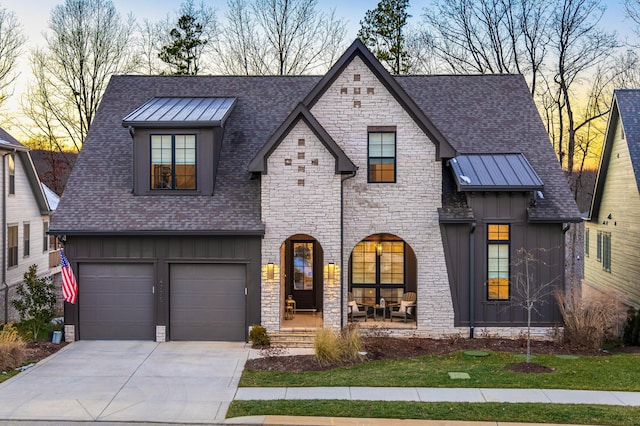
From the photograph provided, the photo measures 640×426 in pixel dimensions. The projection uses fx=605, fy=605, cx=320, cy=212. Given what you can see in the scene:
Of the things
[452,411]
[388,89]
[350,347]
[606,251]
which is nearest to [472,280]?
[350,347]

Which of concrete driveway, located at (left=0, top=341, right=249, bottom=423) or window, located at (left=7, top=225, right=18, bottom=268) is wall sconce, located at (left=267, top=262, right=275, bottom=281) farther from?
window, located at (left=7, top=225, right=18, bottom=268)

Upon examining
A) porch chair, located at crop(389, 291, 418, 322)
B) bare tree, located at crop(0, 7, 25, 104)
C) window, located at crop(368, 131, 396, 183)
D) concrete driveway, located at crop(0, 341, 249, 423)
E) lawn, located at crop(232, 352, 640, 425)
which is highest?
bare tree, located at crop(0, 7, 25, 104)

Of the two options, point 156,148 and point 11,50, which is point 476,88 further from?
point 11,50

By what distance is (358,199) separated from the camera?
59.3ft

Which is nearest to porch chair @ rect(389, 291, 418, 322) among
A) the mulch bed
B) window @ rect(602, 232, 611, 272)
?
the mulch bed

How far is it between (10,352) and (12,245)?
10501 mm

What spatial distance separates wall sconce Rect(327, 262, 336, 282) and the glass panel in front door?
316 centimetres

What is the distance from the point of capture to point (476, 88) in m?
22.2

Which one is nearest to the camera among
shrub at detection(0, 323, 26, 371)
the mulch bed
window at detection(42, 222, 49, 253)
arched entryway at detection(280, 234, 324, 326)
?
shrub at detection(0, 323, 26, 371)

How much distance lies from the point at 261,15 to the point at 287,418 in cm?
3029

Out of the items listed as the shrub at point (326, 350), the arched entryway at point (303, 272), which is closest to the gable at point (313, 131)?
the arched entryway at point (303, 272)

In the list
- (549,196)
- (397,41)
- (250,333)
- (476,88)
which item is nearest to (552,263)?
(549,196)

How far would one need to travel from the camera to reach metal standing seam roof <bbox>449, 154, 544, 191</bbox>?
1736 centimetres

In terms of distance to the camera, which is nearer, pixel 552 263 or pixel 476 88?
pixel 552 263
